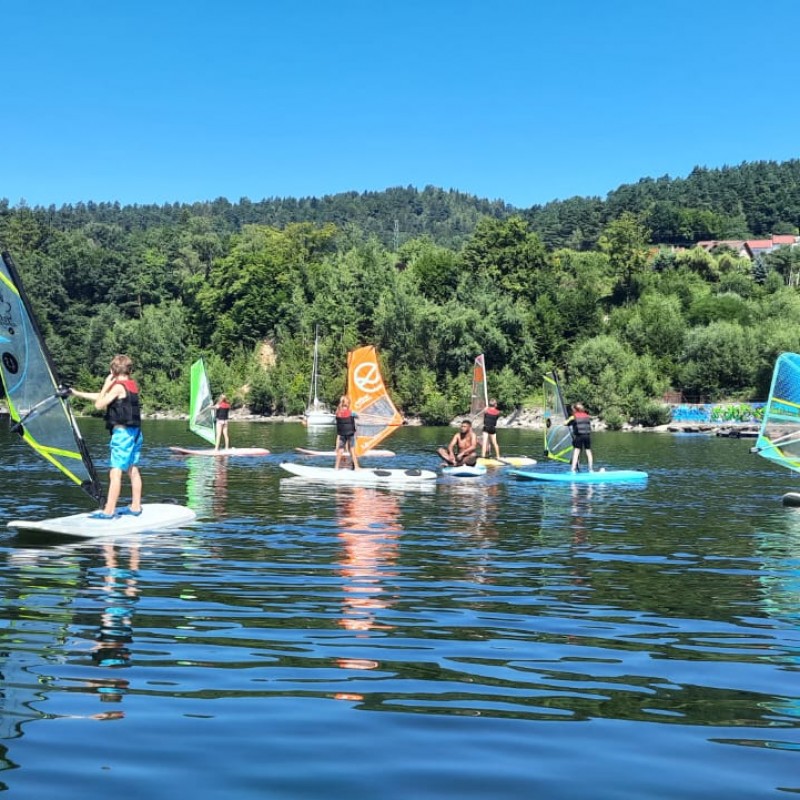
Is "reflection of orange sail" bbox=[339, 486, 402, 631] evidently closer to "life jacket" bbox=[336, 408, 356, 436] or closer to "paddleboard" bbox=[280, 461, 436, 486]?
"paddleboard" bbox=[280, 461, 436, 486]

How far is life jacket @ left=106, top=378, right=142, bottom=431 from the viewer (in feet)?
45.8

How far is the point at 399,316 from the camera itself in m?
89.3

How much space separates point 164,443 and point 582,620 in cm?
3791

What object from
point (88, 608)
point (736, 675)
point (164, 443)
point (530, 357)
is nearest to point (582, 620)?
point (736, 675)

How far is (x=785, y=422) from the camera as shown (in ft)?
72.1

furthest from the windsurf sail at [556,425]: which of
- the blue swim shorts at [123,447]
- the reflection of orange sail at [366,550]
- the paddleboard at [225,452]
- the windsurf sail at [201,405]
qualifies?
Answer: the blue swim shorts at [123,447]

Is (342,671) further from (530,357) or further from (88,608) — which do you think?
(530,357)

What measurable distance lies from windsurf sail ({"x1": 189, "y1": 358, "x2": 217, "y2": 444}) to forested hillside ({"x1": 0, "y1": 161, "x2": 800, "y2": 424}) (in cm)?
4325

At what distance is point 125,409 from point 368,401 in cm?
1528

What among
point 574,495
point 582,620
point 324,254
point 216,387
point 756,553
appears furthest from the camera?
point 324,254

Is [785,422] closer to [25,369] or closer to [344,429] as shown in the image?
[344,429]

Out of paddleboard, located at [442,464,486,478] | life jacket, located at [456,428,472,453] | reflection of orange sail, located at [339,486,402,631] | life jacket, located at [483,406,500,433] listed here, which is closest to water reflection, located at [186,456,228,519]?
reflection of orange sail, located at [339,486,402,631]

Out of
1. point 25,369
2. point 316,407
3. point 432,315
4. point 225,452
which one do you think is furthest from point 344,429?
point 432,315

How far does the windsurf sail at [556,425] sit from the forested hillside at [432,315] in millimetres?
48305
